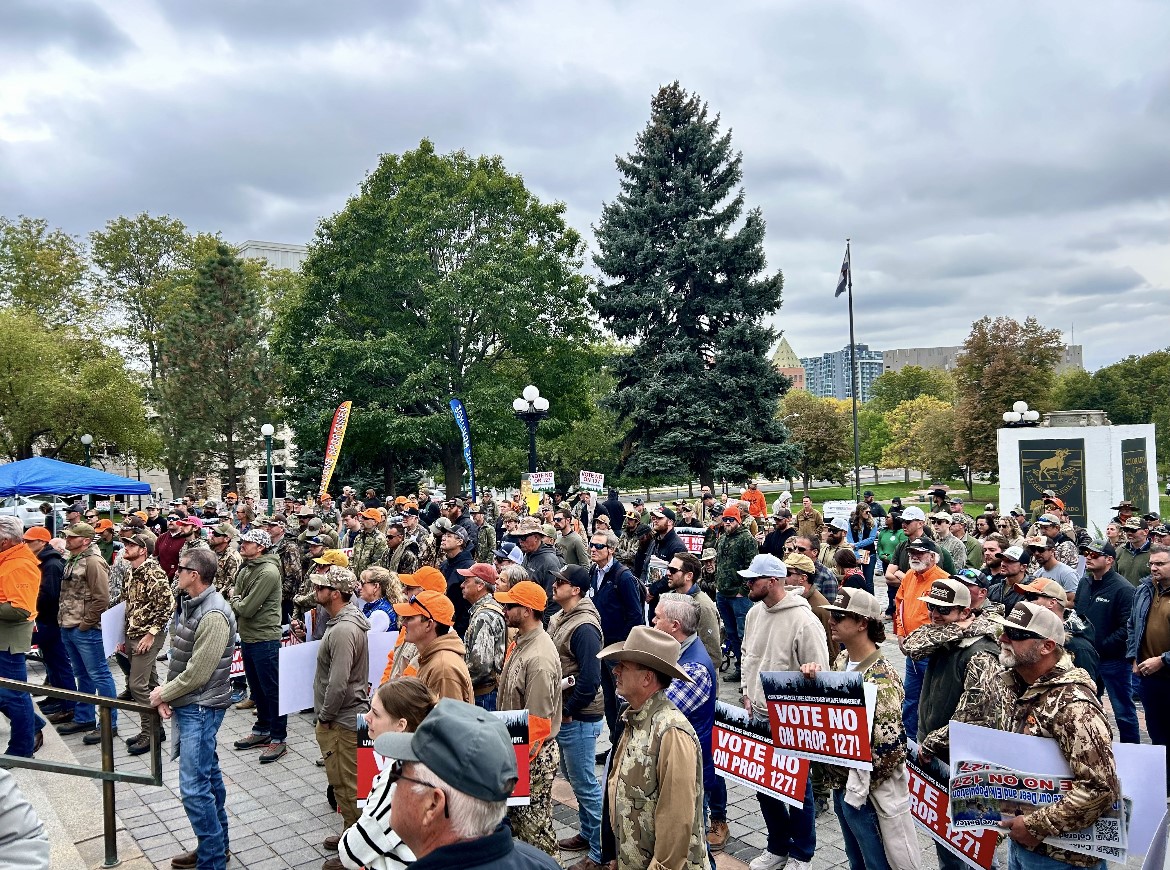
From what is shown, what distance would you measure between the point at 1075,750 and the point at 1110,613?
5.00 meters

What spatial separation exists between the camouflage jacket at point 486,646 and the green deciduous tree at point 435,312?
2527 centimetres

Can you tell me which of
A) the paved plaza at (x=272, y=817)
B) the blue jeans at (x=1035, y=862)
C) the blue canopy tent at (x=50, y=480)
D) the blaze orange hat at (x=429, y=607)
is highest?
the blue canopy tent at (x=50, y=480)

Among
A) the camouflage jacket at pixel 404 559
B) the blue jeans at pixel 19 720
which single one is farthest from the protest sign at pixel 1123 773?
the camouflage jacket at pixel 404 559

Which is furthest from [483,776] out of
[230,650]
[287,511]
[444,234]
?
[444,234]

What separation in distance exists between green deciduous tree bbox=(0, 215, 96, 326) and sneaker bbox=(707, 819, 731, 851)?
4778 cm

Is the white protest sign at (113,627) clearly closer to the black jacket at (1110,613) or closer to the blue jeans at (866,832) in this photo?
the blue jeans at (866,832)

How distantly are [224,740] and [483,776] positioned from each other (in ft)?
25.3

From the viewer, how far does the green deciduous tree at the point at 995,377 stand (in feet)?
143

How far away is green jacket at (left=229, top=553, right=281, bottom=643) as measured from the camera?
8.00m

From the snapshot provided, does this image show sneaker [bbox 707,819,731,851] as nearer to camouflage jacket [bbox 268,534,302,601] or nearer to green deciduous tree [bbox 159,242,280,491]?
camouflage jacket [bbox 268,534,302,601]

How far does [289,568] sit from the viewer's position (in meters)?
10.4

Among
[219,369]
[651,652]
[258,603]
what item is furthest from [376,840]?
[219,369]

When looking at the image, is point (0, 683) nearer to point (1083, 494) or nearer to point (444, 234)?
point (1083, 494)

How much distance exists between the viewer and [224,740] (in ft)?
28.3
